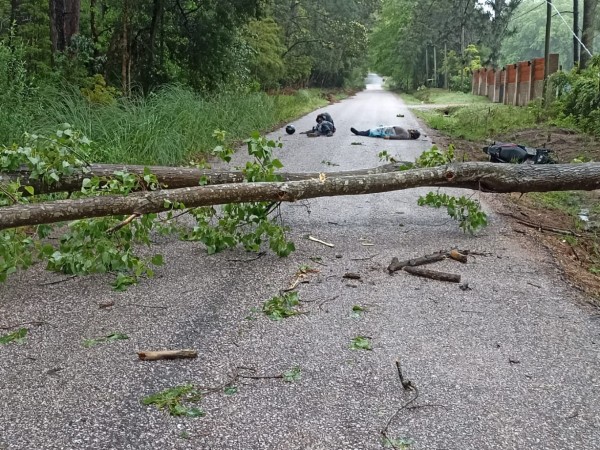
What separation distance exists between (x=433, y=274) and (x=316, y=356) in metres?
1.67

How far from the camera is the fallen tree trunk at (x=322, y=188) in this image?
4473mm

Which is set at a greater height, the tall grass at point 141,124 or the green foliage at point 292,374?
the tall grass at point 141,124

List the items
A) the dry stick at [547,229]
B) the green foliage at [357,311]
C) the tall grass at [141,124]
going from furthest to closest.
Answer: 1. the tall grass at [141,124]
2. the dry stick at [547,229]
3. the green foliage at [357,311]

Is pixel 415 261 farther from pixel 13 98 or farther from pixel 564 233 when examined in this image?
pixel 13 98

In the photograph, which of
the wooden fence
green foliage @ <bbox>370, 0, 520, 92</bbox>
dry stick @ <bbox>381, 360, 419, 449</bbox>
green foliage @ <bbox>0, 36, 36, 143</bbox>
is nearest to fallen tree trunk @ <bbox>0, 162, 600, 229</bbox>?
dry stick @ <bbox>381, 360, 419, 449</bbox>

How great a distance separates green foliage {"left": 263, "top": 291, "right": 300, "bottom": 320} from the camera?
4.02 m

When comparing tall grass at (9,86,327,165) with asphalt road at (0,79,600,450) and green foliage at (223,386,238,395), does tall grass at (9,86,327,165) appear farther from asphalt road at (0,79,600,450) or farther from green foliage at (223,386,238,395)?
green foliage at (223,386,238,395)

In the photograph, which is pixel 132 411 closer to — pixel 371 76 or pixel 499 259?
pixel 499 259

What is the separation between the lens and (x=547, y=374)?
10.8 ft

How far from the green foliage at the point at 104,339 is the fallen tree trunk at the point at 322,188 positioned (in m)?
1.24

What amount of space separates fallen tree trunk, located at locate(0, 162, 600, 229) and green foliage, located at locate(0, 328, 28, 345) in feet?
2.98

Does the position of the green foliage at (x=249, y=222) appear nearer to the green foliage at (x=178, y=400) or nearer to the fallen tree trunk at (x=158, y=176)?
the fallen tree trunk at (x=158, y=176)

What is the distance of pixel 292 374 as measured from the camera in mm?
3236

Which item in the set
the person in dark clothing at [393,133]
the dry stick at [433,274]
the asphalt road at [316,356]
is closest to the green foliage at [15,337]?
the asphalt road at [316,356]
